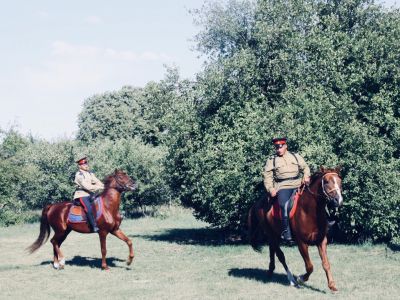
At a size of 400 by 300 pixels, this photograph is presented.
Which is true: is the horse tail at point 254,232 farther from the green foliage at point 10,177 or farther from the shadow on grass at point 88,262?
the green foliage at point 10,177

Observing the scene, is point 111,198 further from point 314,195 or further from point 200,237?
point 200,237

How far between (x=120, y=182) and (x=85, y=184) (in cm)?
117

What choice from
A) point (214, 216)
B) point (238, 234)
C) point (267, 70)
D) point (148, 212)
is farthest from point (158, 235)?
point (148, 212)

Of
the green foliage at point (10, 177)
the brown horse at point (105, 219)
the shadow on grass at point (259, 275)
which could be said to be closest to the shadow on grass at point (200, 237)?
the brown horse at point (105, 219)

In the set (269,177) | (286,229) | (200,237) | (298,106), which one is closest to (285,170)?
(269,177)

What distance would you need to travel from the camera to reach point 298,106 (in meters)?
19.1

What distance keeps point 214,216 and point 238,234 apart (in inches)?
165

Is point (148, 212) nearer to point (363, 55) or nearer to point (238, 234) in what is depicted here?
point (238, 234)

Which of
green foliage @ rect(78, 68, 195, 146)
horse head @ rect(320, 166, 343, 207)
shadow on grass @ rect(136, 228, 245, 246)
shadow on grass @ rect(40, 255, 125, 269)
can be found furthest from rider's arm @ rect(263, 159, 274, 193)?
green foliage @ rect(78, 68, 195, 146)

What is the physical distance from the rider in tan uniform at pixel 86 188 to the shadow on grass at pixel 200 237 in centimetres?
740

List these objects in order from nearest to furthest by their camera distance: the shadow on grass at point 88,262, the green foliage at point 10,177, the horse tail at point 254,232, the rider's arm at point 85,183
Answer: the horse tail at point 254,232 < the rider's arm at point 85,183 < the shadow on grass at point 88,262 < the green foliage at point 10,177

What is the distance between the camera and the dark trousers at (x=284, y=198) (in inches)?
450

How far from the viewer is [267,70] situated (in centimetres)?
2159

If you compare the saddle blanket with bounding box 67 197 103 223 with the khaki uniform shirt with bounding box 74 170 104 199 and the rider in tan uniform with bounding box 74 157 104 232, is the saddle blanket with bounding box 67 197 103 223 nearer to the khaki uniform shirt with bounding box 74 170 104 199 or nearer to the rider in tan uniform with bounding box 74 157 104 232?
the rider in tan uniform with bounding box 74 157 104 232
